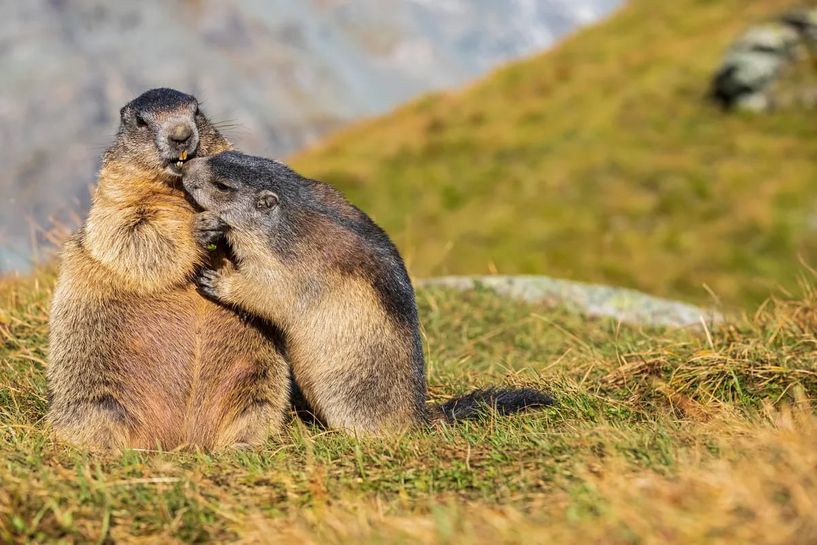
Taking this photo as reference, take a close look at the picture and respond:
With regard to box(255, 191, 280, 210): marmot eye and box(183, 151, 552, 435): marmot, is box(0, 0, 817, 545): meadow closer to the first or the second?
box(183, 151, 552, 435): marmot

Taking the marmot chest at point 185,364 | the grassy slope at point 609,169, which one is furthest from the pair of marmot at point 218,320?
the grassy slope at point 609,169

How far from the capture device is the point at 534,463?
11.8ft

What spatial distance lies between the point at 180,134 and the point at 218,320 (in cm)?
109

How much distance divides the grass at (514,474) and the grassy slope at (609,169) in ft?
23.8

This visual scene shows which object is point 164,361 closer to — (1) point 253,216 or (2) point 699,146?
(1) point 253,216

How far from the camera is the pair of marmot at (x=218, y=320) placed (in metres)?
4.71

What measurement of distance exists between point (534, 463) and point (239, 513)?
1230 millimetres

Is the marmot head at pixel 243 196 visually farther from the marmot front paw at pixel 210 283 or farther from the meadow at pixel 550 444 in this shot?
the meadow at pixel 550 444

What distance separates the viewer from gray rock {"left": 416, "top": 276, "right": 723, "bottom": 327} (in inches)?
345

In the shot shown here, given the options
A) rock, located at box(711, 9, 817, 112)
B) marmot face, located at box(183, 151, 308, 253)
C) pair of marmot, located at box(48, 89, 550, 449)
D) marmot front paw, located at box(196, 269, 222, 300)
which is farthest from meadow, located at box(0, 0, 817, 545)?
rock, located at box(711, 9, 817, 112)

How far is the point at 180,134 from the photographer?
4879mm

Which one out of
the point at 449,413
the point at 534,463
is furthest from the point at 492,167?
the point at 534,463

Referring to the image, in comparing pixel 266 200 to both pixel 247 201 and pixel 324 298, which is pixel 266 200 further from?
pixel 324 298

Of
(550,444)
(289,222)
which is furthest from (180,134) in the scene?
(550,444)
